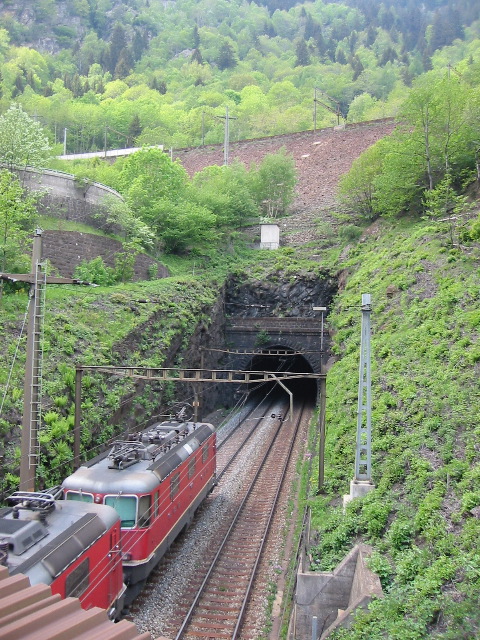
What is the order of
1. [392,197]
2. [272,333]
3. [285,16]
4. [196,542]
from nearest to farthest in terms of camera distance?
[196,542], [392,197], [272,333], [285,16]

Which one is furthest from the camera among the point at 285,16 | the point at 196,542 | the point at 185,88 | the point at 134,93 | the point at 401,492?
the point at 285,16

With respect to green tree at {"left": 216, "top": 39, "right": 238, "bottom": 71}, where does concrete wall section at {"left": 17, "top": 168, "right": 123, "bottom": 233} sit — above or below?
below

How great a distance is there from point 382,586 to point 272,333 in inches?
1049

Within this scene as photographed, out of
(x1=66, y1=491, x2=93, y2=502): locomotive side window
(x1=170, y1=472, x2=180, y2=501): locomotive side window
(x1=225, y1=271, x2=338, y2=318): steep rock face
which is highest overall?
(x1=225, y1=271, x2=338, y2=318): steep rock face

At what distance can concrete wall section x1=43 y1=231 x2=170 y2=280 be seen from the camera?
1088 inches

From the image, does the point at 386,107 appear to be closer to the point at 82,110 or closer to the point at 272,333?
the point at 82,110

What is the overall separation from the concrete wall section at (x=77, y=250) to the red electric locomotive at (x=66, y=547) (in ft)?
61.0

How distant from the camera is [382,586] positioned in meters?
10.7

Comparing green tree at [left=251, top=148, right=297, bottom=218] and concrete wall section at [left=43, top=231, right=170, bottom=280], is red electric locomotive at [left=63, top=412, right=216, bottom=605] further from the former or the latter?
green tree at [left=251, top=148, right=297, bottom=218]

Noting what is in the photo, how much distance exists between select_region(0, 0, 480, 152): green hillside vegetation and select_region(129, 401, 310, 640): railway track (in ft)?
178

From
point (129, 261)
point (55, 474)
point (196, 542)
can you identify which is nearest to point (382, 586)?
point (196, 542)

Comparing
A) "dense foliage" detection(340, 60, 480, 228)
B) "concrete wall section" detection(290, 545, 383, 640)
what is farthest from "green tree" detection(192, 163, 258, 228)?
"concrete wall section" detection(290, 545, 383, 640)

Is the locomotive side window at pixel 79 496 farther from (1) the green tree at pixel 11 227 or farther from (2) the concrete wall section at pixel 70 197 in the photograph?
(2) the concrete wall section at pixel 70 197

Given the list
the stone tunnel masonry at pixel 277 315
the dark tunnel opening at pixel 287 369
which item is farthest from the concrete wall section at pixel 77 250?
the dark tunnel opening at pixel 287 369
